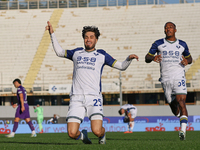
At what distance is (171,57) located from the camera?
879cm

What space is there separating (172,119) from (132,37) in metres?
16.7

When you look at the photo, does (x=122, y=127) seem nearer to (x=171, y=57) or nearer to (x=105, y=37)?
(x=171, y=57)

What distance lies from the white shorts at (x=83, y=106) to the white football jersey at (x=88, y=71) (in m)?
0.11

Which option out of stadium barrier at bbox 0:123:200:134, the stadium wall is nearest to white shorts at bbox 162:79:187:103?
stadium barrier at bbox 0:123:200:134

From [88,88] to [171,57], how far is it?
2915mm

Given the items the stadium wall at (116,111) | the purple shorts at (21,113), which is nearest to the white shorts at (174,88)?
the purple shorts at (21,113)

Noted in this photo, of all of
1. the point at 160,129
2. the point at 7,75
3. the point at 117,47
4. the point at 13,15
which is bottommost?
the point at 160,129

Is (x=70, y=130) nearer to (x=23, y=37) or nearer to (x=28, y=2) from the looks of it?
(x=23, y=37)

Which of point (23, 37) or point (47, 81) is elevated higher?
point (23, 37)

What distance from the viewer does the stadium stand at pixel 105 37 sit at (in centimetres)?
3734

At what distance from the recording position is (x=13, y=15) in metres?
47.0

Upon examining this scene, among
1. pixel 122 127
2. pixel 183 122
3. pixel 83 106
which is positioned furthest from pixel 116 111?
pixel 83 106

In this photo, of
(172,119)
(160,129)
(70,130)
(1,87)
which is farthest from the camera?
(1,87)

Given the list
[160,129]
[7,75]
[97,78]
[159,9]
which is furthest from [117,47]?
[97,78]
